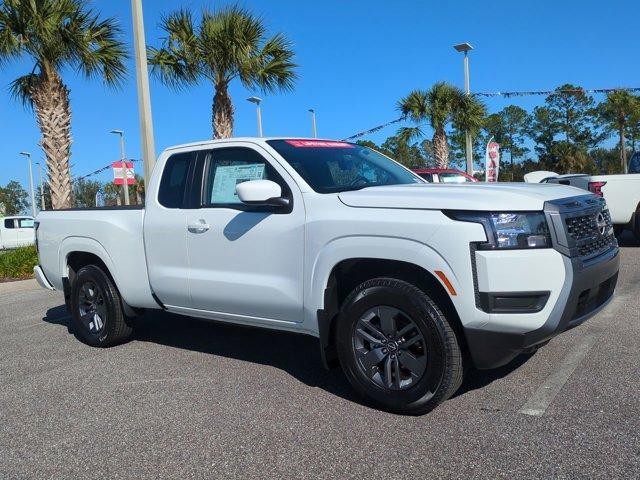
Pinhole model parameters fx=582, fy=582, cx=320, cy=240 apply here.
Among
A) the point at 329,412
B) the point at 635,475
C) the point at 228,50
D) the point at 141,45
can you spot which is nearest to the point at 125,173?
the point at 228,50

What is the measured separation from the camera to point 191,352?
5383mm

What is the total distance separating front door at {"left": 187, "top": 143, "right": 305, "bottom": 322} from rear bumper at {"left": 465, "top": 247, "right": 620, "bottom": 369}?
1.28 metres

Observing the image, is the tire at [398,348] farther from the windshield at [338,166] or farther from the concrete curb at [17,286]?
the concrete curb at [17,286]

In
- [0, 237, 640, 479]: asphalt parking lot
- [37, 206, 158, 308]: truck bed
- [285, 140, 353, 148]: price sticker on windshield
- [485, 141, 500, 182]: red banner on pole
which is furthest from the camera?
[485, 141, 500, 182]: red banner on pole

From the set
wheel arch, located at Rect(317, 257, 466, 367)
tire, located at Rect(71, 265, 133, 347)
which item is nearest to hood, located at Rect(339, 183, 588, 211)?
wheel arch, located at Rect(317, 257, 466, 367)

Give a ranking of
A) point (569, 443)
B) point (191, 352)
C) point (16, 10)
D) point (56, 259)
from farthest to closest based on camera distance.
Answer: point (16, 10), point (56, 259), point (191, 352), point (569, 443)

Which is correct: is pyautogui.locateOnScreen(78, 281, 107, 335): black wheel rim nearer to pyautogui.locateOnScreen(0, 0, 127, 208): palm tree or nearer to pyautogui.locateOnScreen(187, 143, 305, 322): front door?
pyautogui.locateOnScreen(187, 143, 305, 322): front door

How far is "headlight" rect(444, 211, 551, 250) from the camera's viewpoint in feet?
10.6

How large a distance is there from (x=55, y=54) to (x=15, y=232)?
614 inches

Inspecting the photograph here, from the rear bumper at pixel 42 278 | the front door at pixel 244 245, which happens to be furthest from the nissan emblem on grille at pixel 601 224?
the rear bumper at pixel 42 278

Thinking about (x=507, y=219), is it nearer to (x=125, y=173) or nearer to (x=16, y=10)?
(x=16, y=10)

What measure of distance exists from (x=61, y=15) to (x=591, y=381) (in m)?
A: 13.0

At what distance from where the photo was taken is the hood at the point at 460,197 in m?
3.31

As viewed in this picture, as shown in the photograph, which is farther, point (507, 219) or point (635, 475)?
point (507, 219)
